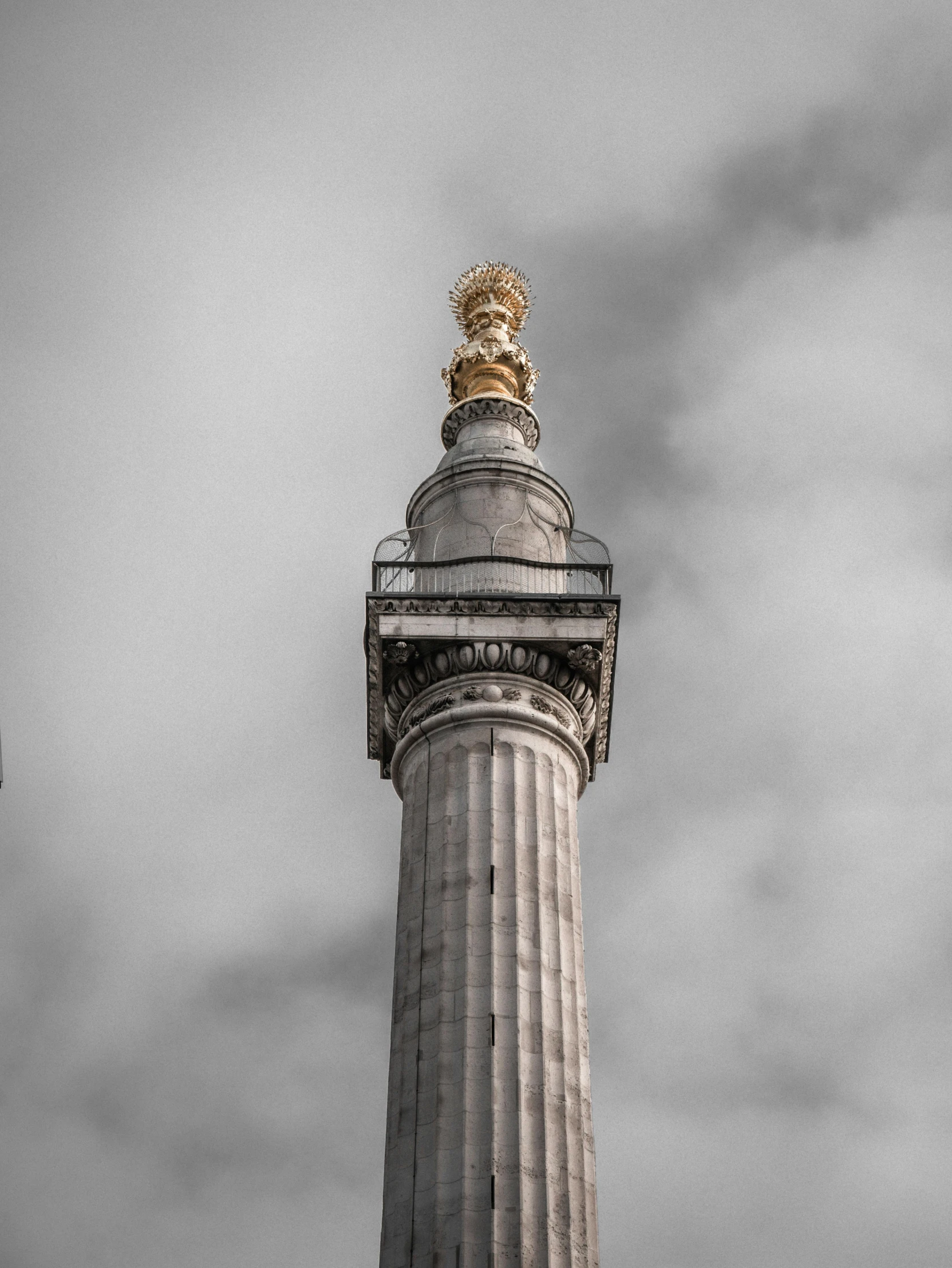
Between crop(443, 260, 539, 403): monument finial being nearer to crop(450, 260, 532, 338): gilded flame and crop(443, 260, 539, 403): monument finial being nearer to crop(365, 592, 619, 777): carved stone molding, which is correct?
crop(450, 260, 532, 338): gilded flame

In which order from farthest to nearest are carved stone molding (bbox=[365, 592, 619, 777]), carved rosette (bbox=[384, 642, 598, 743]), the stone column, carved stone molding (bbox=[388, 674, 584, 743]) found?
carved stone molding (bbox=[365, 592, 619, 777])
carved rosette (bbox=[384, 642, 598, 743])
carved stone molding (bbox=[388, 674, 584, 743])
the stone column

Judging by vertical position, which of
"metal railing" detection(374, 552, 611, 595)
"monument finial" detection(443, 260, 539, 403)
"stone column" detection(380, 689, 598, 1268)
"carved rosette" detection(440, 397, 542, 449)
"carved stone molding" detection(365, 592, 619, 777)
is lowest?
"stone column" detection(380, 689, 598, 1268)

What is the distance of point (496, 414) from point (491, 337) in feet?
11.5

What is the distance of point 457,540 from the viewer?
1315 inches

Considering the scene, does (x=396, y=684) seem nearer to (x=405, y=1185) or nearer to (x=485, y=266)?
(x=405, y=1185)

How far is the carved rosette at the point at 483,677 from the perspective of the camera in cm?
3033

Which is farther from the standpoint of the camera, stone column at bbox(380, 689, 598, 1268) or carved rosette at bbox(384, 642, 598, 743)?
carved rosette at bbox(384, 642, 598, 743)

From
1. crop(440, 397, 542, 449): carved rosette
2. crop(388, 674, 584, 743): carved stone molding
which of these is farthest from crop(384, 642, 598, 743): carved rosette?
crop(440, 397, 542, 449): carved rosette

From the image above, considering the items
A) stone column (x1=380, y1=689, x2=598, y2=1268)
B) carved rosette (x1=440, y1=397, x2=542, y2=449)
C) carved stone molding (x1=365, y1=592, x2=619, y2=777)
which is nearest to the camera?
stone column (x1=380, y1=689, x2=598, y2=1268)

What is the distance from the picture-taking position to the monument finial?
38750 millimetres

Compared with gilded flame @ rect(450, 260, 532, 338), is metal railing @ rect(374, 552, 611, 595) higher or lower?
lower

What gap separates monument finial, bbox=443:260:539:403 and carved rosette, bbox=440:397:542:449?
25.0 inches

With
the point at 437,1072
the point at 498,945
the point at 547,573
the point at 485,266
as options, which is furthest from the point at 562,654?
the point at 485,266

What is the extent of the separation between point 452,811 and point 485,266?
60.3 ft
